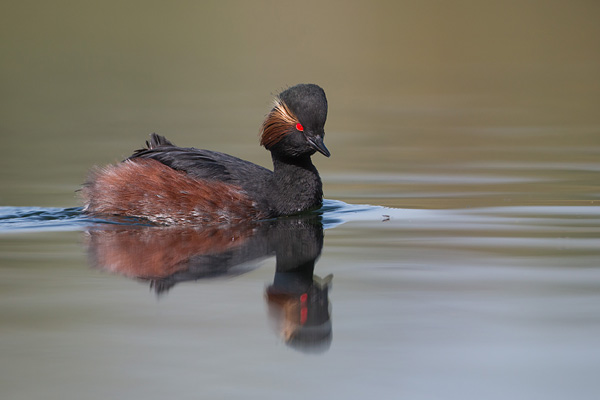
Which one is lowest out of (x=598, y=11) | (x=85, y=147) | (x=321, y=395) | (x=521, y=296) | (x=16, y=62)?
(x=321, y=395)

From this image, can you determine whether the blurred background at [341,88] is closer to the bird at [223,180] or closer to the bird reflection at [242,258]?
the bird at [223,180]

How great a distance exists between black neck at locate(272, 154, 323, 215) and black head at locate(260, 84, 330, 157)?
0.12 m

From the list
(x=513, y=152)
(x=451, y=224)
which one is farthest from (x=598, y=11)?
(x=451, y=224)

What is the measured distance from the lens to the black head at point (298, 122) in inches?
379

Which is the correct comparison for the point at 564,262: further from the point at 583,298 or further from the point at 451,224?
the point at 451,224

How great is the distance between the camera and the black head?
9.63 meters

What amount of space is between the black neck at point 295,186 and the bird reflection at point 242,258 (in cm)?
14

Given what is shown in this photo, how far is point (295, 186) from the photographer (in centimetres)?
998

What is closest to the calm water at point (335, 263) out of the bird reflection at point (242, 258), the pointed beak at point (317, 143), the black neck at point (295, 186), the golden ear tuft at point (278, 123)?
the bird reflection at point (242, 258)

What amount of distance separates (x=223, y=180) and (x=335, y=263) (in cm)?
233

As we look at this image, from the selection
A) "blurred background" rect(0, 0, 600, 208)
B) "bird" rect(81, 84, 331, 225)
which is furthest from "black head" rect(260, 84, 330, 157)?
"blurred background" rect(0, 0, 600, 208)

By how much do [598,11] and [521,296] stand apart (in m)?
39.0

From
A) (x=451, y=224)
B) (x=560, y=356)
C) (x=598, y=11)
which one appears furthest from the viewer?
(x=598, y=11)

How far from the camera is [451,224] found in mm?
9336
